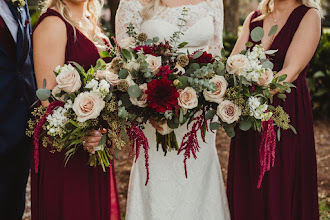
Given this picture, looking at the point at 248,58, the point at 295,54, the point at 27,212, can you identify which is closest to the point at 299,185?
the point at 295,54

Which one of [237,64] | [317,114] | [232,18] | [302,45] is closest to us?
[237,64]

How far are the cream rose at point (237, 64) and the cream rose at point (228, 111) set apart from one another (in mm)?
191

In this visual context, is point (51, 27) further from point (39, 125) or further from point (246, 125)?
point (246, 125)

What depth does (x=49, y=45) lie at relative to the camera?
8.67ft

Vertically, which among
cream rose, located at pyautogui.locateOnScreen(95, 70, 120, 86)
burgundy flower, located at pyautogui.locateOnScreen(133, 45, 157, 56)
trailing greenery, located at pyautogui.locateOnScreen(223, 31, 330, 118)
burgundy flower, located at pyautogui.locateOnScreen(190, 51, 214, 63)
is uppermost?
trailing greenery, located at pyautogui.locateOnScreen(223, 31, 330, 118)

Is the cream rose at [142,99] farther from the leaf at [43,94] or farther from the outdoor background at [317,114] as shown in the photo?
the outdoor background at [317,114]

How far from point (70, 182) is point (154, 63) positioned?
1.11 meters

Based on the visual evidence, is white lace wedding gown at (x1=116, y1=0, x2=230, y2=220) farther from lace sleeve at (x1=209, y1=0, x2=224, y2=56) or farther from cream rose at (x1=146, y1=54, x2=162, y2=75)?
cream rose at (x1=146, y1=54, x2=162, y2=75)

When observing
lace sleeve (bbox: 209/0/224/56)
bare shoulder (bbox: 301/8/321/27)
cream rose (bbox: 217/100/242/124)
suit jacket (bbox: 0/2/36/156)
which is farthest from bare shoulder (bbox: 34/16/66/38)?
bare shoulder (bbox: 301/8/321/27)

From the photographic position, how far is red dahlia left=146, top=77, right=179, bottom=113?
2.24 meters

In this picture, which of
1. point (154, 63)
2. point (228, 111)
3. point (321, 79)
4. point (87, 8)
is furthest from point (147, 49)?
point (321, 79)

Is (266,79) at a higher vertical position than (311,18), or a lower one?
lower

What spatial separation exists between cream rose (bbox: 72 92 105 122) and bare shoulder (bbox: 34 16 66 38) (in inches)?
25.5

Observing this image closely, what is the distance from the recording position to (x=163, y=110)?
2248 millimetres
